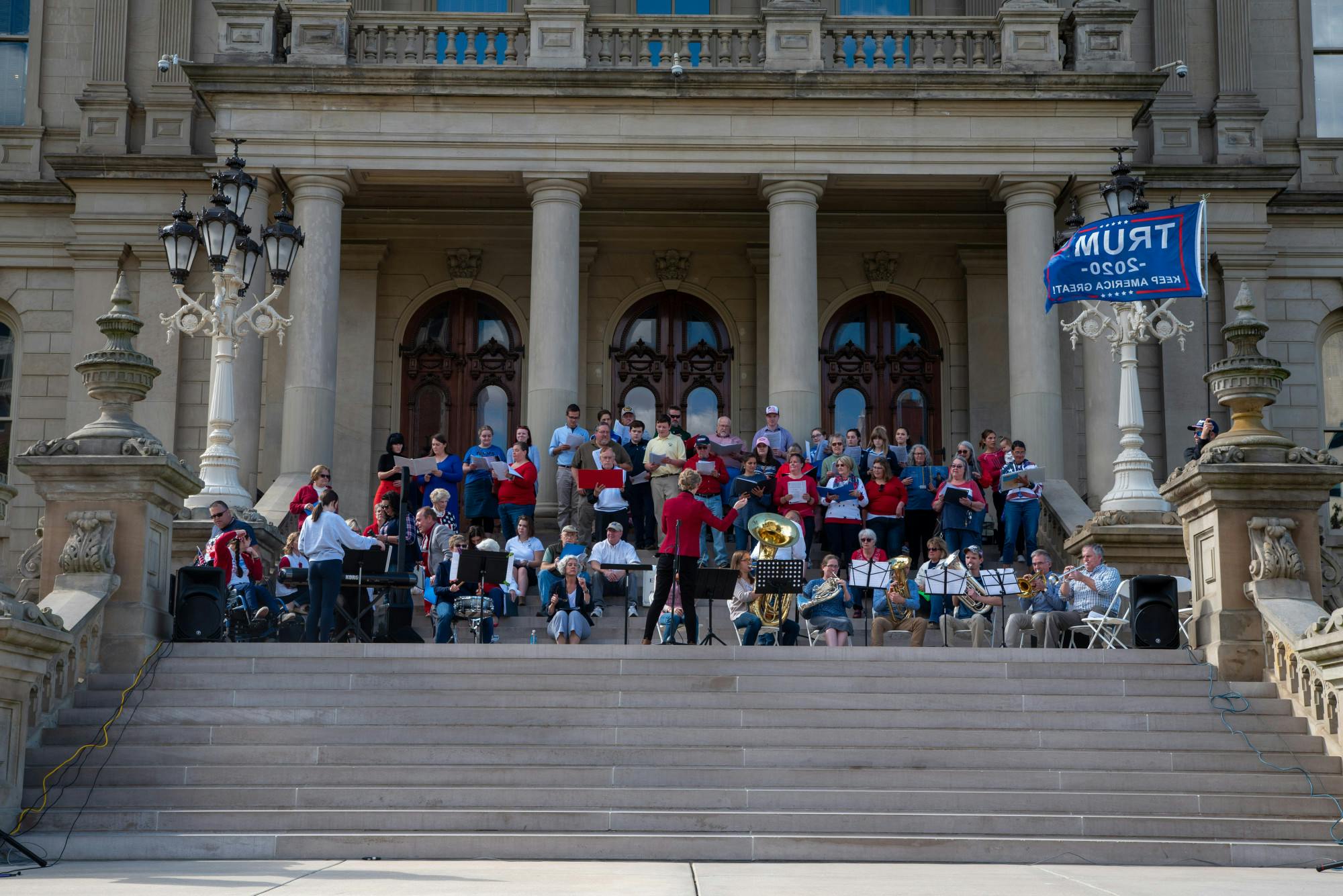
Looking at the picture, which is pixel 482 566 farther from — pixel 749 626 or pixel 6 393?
pixel 6 393

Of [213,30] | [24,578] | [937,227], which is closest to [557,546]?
[24,578]

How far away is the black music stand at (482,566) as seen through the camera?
641 inches

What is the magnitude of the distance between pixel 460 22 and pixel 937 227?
8.71 meters

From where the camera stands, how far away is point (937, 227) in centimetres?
2825

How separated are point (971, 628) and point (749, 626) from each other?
7.73 ft

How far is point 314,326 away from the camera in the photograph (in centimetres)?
2383

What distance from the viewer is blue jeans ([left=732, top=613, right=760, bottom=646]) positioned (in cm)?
1683

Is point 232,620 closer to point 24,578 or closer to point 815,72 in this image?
point 24,578

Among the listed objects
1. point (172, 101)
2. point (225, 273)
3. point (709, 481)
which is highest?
point (172, 101)

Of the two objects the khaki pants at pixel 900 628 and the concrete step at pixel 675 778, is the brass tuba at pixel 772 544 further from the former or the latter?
the concrete step at pixel 675 778

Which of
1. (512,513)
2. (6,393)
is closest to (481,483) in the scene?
(512,513)

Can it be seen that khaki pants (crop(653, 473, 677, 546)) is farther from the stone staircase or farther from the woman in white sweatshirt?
the stone staircase

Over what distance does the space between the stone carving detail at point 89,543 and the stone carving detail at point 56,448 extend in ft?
1.86

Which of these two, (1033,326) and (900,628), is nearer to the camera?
(900,628)
